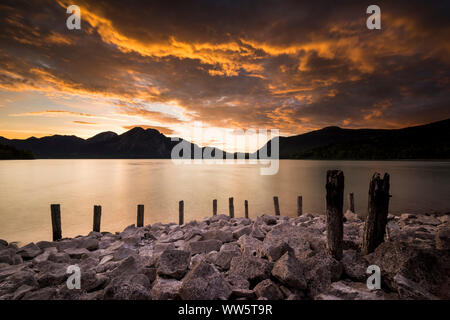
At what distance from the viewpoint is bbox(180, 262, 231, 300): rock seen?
4.30 m

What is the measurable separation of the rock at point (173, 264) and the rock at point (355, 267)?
12.5ft

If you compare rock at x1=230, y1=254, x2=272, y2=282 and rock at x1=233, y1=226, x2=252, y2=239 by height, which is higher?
rock at x1=230, y1=254, x2=272, y2=282

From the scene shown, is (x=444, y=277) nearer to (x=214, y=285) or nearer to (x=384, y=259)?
(x=384, y=259)

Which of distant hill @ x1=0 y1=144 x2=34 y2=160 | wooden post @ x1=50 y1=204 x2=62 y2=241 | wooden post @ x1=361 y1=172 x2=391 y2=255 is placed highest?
distant hill @ x1=0 y1=144 x2=34 y2=160

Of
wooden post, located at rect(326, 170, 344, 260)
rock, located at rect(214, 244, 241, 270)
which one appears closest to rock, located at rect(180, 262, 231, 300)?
rock, located at rect(214, 244, 241, 270)

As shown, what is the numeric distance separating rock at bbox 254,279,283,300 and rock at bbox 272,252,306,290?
24cm

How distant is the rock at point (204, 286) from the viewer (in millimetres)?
4300

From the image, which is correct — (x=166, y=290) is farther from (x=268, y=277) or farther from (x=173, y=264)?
(x=268, y=277)

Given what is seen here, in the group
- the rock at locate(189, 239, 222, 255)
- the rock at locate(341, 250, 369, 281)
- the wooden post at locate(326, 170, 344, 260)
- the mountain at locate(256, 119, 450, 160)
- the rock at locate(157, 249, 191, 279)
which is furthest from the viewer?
the mountain at locate(256, 119, 450, 160)

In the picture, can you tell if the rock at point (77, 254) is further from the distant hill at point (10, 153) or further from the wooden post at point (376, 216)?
the distant hill at point (10, 153)

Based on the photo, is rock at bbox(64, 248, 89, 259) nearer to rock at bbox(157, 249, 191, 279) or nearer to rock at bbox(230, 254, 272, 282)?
rock at bbox(157, 249, 191, 279)

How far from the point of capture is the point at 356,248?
6.27m

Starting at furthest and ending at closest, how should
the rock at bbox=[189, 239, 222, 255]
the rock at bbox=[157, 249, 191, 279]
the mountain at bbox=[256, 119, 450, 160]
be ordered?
1. the mountain at bbox=[256, 119, 450, 160]
2. the rock at bbox=[189, 239, 222, 255]
3. the rock at bbox=[157, 249, 191, 279]

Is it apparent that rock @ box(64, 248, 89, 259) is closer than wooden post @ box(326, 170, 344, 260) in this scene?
No
